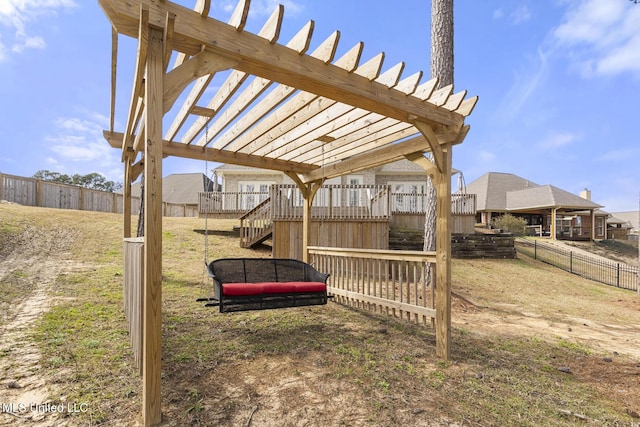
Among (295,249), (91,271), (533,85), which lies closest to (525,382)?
(295,249)

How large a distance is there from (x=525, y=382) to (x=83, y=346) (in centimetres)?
455

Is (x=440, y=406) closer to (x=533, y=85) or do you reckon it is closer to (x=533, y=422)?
(x=533, y=422)

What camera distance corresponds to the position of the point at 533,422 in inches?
93.8

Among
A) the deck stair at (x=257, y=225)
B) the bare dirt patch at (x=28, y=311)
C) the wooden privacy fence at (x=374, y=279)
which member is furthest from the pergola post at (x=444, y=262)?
the deck stair at (x=257, y=225)

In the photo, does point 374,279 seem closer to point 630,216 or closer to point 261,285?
point 261,285

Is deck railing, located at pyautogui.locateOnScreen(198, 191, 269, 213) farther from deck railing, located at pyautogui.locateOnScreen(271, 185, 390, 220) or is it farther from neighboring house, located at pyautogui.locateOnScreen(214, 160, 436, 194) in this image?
deck railing, located at pyautogui.locateOnScreen(271, 185, 390, 220)

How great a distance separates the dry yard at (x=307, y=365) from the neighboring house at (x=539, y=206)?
18.2 metres

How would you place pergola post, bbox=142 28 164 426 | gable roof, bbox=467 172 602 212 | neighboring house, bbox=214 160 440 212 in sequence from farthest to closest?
gable roof, bbox=467 172 602 212 < neighboring house, bbox=214 160 440 212 < pergola post, bbox=142 28 164 426

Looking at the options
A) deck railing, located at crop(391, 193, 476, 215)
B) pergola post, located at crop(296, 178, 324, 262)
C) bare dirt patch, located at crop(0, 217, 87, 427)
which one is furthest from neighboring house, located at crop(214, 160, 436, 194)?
pergola post, located at crop(296, 178, 324, 262)

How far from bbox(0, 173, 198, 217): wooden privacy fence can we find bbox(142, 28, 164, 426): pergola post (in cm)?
1203

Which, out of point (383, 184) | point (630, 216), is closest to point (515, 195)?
point (383, 184)

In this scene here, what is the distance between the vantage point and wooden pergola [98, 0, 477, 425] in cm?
225

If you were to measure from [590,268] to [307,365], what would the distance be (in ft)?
52.6

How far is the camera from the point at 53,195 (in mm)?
15445
